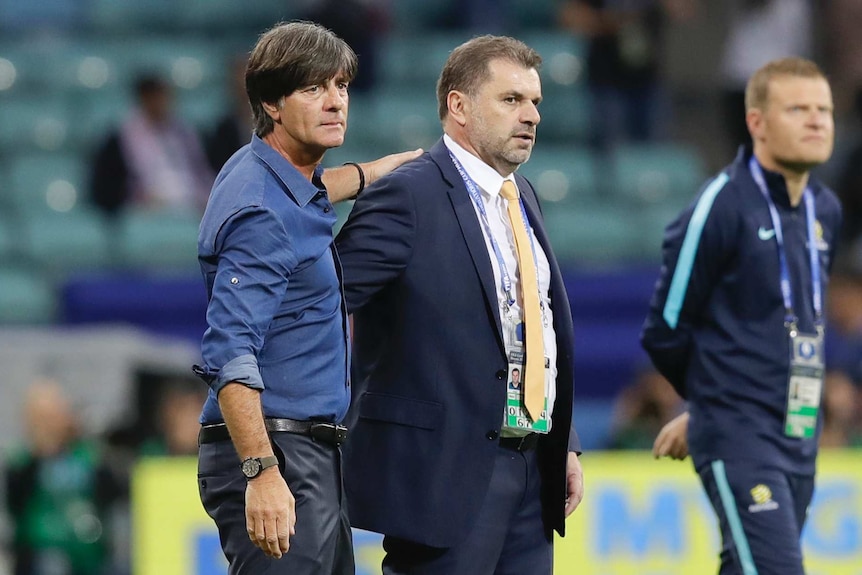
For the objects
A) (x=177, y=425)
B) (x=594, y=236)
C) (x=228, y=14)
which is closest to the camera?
(x=177, y=425)

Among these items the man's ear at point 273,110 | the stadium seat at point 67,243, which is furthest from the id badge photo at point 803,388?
the stadium seat at point 67,243

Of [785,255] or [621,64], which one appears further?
[621,64]

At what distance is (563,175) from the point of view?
1148cm

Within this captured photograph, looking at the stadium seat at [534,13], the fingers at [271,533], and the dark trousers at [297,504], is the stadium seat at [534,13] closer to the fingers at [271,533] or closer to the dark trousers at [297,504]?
the dark trousers at [297,504]

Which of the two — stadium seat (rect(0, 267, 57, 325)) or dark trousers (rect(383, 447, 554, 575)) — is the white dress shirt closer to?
dark trousers (rect(383, 447, 554, 575))

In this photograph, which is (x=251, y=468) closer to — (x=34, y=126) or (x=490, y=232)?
(x=490, y=232)

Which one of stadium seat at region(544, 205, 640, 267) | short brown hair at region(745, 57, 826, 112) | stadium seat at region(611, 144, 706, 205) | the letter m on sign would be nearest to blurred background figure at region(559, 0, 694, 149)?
stadium seat at region(611, 144, 706, 205)

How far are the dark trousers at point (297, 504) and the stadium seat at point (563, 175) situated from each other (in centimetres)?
713

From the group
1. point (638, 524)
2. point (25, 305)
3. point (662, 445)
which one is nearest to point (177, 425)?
point (25, 305)

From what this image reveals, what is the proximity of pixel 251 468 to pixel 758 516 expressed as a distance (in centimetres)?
209

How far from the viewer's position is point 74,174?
1112 cm

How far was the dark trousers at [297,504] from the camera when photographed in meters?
3.97

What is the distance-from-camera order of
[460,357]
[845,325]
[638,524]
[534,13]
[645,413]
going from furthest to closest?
[534,13] → [845,325] → [645,413] → [638,524] → [460,357]

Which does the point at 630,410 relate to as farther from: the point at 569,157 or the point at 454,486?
A: the point at 454,486
